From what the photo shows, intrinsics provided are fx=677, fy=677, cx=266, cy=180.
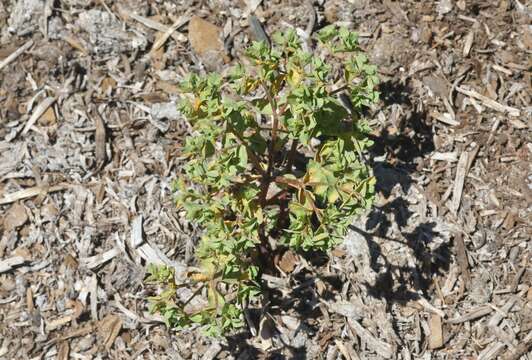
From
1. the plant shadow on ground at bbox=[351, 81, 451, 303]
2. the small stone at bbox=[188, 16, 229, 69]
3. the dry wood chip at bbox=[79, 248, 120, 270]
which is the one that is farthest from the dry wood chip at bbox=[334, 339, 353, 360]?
the small stone at bbox=[188, 16, 229, 69]

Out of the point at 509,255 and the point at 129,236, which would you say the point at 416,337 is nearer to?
the point at 509,255

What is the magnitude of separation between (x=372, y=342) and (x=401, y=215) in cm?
69

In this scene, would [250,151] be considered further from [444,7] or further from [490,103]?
[444,7]

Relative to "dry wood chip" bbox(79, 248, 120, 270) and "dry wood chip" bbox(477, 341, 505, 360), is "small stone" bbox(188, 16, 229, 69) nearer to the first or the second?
"dry wood chip" bbox(79, 248, 120, 270)

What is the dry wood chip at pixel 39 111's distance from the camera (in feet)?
12.8

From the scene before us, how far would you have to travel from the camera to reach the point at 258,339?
352 cm

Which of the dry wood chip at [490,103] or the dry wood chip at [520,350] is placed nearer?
the dry wood chip at [520,350]

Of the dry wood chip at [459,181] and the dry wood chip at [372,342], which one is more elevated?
the dry wood chip at [459,181]

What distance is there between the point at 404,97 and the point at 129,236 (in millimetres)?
1722

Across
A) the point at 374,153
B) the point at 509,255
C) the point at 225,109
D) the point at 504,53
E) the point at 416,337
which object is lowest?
the point at 416,337

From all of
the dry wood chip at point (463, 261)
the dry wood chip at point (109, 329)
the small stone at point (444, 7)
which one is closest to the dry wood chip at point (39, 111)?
the dry wood chip at point (109, 329)

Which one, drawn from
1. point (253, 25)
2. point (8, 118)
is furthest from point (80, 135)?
point (253, 25)

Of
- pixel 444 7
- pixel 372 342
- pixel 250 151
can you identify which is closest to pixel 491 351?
pixel 372 342

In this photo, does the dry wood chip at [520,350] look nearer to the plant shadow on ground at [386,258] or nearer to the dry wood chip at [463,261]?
the dry wood chip at [463,261]
